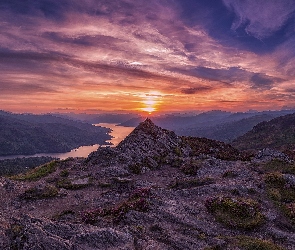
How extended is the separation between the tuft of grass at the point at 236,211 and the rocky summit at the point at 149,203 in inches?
3.8

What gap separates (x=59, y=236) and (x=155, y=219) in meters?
9.27

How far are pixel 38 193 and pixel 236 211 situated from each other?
23497 millimetres

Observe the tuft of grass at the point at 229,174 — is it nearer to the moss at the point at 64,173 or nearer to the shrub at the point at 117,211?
the shrub at the point at 117,211

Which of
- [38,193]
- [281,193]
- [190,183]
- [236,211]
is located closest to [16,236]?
[38,193]

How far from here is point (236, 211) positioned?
85.6ft

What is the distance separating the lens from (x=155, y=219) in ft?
79.4

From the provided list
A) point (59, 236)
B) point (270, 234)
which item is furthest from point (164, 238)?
point (270, 234)

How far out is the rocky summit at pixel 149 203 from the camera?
19.4m

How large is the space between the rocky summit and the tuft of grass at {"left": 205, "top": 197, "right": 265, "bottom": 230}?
10 centimetres

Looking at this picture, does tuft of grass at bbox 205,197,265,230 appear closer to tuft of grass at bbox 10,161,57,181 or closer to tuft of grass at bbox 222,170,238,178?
tuft of grass at bbox 222,170,238,178

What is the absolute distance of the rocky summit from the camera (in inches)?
763

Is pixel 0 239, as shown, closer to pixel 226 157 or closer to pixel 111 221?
pixel 111 221

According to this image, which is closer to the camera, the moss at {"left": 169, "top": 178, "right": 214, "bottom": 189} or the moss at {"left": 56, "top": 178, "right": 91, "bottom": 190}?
the moss at {"left": 169, "top": 178, "right": 214, "bottom": 189}

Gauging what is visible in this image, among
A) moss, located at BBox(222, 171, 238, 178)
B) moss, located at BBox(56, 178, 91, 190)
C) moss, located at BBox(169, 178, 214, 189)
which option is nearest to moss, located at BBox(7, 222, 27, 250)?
moss, located at BBox(56, 178, 91, 190)
